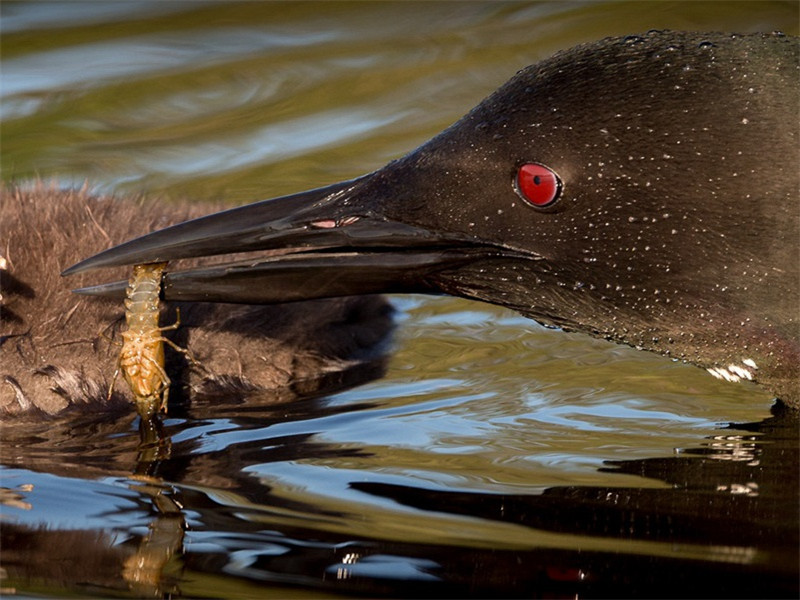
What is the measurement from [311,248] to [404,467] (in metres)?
0.68

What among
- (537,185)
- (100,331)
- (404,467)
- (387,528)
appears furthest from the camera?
(100,331)

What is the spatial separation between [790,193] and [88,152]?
383 cm

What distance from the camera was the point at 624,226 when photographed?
3705 millimetres

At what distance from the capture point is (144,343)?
400 cm

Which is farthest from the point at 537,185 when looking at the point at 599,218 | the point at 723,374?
the point at 723,374

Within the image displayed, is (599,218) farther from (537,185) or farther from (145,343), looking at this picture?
(145,343)

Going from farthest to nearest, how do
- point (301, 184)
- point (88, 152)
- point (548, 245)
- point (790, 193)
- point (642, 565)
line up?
point (88, 152) < point (301, 184) < point (548, 245) < point (790, 193) < point (642, 565)

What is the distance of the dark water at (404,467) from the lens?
2855 mm

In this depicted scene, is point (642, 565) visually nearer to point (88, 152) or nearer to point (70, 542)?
point (70, 542)

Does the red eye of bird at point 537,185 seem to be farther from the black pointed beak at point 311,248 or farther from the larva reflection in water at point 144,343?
the larva reflection in water at point 144,343

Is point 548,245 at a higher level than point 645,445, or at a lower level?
higher

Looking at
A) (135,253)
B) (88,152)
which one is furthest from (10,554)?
(88,152)

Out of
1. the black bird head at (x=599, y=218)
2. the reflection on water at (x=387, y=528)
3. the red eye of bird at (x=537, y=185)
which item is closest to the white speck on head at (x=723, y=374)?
the black bird head at (x=599, y=218)

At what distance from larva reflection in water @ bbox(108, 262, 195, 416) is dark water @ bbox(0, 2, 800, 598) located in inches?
3.8
